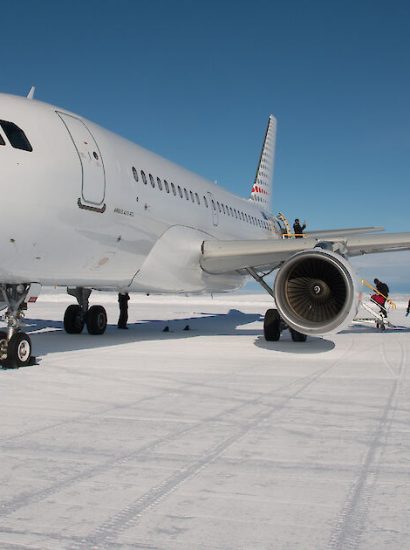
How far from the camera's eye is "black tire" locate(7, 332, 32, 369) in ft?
23.3

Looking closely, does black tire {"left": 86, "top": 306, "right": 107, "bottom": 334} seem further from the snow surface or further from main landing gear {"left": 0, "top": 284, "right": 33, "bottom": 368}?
the snow surface

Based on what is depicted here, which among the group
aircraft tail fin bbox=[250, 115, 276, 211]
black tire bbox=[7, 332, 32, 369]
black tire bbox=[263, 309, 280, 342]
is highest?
aircraft tail fin bbox=[250, 115, 276, 211]

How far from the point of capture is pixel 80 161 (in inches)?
318

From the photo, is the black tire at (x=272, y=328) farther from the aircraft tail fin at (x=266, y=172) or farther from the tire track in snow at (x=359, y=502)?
the aircraft tail fin at (x=266, y=172)

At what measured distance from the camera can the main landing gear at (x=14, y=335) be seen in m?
7.13

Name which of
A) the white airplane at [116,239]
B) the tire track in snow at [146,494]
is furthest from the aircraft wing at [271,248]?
the tire track in snow at [146,494]

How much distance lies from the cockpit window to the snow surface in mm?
2722

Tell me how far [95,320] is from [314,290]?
555cm

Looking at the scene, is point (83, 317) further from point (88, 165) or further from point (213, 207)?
point (88, 165)

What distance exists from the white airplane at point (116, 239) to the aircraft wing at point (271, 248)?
0.07 ft

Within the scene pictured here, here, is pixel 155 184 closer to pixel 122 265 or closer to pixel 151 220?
pixel 151 220

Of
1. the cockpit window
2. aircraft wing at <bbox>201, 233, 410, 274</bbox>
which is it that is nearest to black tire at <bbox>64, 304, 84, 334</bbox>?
aircraft wing at <bbox>201, 233, 410, 274</bbox>

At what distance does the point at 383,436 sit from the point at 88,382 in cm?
331

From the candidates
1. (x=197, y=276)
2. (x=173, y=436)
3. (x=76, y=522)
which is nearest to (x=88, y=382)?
(x=173, y=436)
